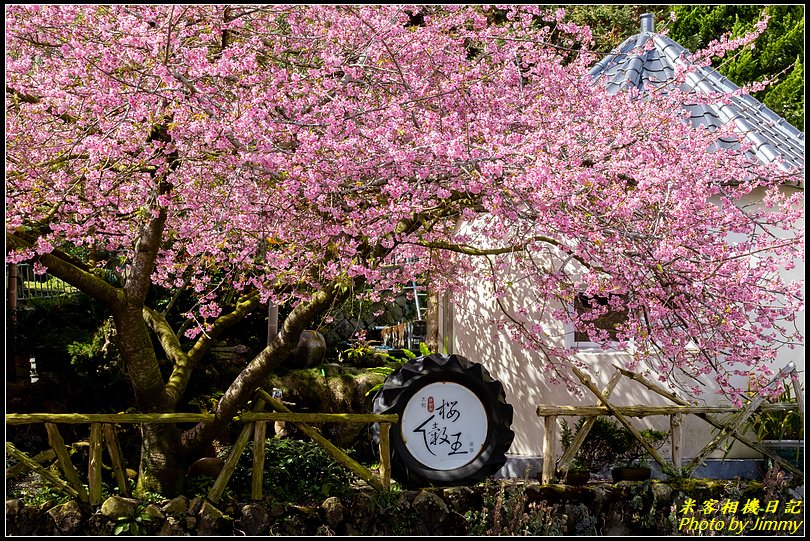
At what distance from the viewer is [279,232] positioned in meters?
7.36

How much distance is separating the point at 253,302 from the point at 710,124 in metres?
5.97

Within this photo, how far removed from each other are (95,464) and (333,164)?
3.30 m

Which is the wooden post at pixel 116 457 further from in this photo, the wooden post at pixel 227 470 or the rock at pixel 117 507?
Result: the wooden post at pixel 227 470

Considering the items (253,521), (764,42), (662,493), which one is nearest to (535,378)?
(662,493)

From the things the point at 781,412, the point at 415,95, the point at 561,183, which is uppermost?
the point at 415,95

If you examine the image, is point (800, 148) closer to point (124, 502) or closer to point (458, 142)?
point (458, 142)

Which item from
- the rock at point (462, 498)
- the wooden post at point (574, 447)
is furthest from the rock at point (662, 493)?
the rock at point (462, 498)

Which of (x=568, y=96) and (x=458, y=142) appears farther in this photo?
(x=568, y=96)

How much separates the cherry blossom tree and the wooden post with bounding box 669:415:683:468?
0.86 metres

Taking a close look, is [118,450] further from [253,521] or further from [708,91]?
[708,91]

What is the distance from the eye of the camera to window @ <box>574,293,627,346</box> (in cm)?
787

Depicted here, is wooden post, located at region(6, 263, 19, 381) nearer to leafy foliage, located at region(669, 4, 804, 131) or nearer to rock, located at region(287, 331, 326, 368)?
rock, located at region(287, 331, 326, 368)

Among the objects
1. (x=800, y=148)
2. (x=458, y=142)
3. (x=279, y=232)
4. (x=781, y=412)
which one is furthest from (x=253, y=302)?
(x=800, y=148)

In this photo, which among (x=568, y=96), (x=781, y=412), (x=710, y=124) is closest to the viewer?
(x=568, y=96)
